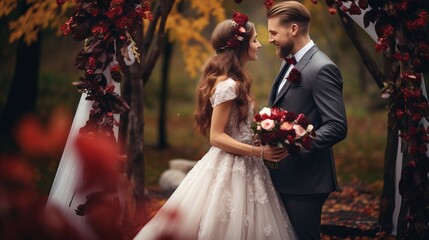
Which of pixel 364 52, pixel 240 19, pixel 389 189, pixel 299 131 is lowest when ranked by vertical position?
pixel 389 189

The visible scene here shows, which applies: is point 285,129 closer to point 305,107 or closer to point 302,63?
point 305,107

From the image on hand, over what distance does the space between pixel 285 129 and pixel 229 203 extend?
2.33ft

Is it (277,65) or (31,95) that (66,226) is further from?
(277,65)

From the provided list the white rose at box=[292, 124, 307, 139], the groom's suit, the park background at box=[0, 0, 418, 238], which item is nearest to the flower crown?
the groom's suit

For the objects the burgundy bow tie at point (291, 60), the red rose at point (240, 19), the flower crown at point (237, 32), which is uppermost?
the red rose at point (240, 19)

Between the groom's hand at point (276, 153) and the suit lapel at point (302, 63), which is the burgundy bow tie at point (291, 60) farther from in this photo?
the groom's hand at point (276, 153)

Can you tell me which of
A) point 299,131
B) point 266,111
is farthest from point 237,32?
point 299,131

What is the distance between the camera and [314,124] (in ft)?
13.3

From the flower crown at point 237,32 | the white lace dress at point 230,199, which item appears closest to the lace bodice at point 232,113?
the white lace dress at point 230,199

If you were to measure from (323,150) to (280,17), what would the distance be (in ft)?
3.21

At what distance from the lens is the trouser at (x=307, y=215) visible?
4.03 m

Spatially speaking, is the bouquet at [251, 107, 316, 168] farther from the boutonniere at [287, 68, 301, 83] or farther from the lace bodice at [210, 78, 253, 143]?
the lace bodice at [210, 78, 253, 143]

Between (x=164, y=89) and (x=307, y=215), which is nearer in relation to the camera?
(x=307, y=215)

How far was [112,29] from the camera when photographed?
4.31m
